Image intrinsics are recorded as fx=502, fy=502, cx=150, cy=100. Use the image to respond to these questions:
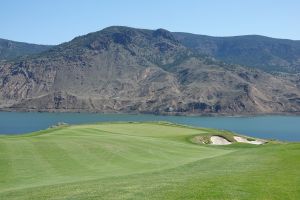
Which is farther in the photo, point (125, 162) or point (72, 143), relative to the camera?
point (72, 143)

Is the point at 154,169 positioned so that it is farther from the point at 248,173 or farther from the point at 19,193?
the point at 19,193

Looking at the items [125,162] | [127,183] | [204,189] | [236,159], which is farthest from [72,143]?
[204,189]

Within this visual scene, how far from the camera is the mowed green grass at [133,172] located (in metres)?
17.3

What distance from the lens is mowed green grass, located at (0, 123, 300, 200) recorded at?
1727cm

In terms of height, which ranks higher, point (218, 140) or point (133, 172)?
point (133, 172)

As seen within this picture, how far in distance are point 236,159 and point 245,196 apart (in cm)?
1088

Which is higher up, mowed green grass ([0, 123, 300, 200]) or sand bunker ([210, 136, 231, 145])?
mowed green grass ([0, 123, 300, 200])

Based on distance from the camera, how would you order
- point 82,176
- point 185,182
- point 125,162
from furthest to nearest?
1. point 125,162
2. point 82,176
3. point 185,182

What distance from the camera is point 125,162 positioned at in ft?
92.2

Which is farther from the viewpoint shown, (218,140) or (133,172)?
(218,140)

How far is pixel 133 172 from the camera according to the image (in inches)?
973

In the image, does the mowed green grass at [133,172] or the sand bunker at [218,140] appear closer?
the mowed green grass at [133,172]

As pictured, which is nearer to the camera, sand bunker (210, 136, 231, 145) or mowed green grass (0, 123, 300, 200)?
mowed green grass (0, 123, 300, 200)

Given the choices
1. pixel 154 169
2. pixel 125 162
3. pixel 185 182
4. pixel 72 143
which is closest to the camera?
pixel 185 182
